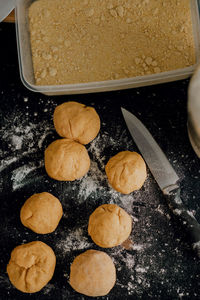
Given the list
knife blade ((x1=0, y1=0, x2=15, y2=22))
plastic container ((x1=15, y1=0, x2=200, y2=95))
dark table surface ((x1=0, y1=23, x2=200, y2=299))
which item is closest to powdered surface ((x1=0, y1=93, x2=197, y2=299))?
dark table surface ((x1=0, y1=23, x2=200, y2=299))

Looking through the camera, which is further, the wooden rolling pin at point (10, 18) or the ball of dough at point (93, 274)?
the wooden rolling pin at point (10, 18)

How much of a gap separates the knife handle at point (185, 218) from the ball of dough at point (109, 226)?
162 mm

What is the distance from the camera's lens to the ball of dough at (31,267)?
43.4 inches

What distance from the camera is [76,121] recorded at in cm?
113

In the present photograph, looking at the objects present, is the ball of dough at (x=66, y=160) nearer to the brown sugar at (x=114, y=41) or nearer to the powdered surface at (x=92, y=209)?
the powdered surface at (x=92, y=209)

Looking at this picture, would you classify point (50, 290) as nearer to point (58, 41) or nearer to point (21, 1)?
point (58, 41)

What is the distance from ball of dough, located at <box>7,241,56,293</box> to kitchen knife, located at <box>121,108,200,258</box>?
1.49ft

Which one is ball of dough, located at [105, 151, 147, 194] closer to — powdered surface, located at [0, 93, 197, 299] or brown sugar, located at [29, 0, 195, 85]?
powdered surface, located at [0, 93, 197, 299]

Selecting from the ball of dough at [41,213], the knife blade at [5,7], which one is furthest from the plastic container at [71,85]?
the ball of dough at [41,213]

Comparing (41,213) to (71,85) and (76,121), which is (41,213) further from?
(71,85)

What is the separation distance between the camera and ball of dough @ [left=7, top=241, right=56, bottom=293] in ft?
3.62

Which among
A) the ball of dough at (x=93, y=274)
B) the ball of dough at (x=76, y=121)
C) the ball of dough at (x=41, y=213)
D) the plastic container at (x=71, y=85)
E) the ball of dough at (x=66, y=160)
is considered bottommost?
the ball of dough at (x=93, y=274)

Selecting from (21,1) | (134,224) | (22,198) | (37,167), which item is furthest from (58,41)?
(134,224)

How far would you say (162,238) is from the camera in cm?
120
